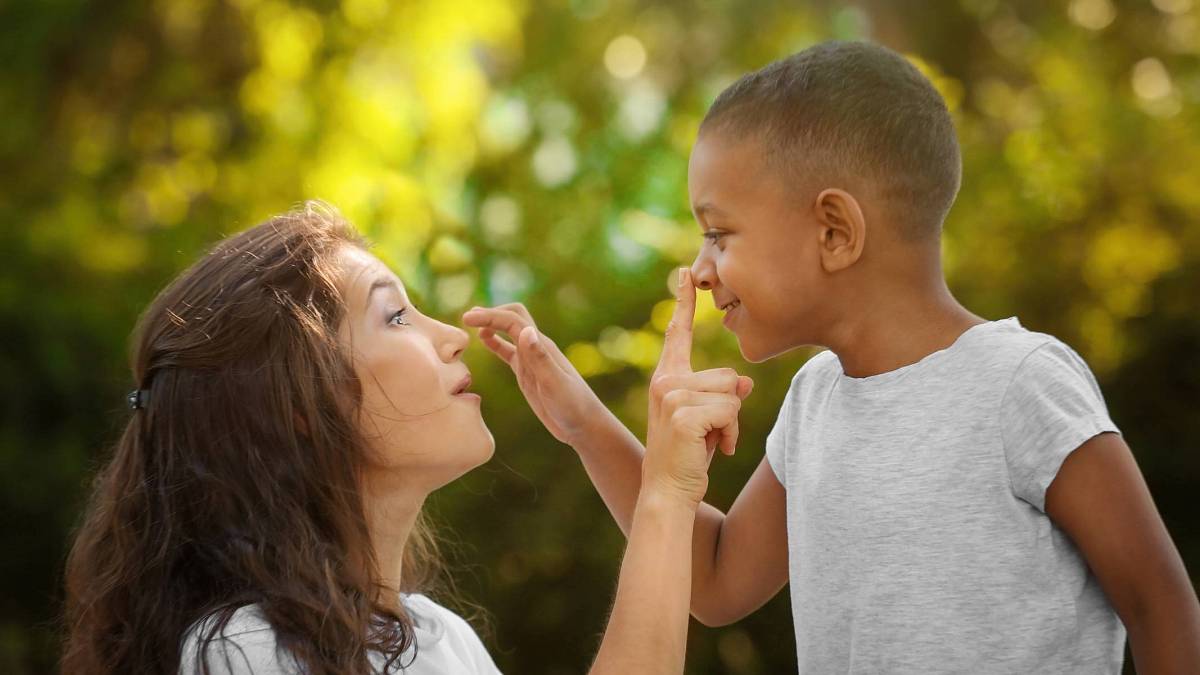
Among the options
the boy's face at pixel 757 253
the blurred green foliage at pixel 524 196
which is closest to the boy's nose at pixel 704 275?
the boy's face at pixel 757 253

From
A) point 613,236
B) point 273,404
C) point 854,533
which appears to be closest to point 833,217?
point 854,533

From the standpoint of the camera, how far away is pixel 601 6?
4.45 metres

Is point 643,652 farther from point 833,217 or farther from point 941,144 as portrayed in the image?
point 941,144

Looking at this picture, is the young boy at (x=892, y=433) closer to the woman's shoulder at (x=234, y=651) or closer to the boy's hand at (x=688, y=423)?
the boy's hand at (x=688, y=423)

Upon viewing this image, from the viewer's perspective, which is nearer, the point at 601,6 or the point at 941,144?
the point at 941,144

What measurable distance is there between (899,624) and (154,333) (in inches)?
48.2

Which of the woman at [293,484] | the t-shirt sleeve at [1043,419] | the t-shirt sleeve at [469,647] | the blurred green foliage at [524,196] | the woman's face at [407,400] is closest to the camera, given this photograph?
the t-shirt sleeve at [1043,419]

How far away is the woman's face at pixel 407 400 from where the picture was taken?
1.92 m

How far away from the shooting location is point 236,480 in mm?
1824

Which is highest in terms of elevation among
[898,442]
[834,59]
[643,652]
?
[834,59]

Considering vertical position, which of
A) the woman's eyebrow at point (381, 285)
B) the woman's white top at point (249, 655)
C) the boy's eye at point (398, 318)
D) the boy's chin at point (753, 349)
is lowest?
the woman's white top at point (249, 655)

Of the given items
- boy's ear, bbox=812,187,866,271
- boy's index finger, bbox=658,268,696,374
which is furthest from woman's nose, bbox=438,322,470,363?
boy's ear, bbox=812,187,866,271

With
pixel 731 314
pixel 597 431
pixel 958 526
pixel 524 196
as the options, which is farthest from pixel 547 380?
pixel 524 196

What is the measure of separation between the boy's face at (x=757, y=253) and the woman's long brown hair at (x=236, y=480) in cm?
61
